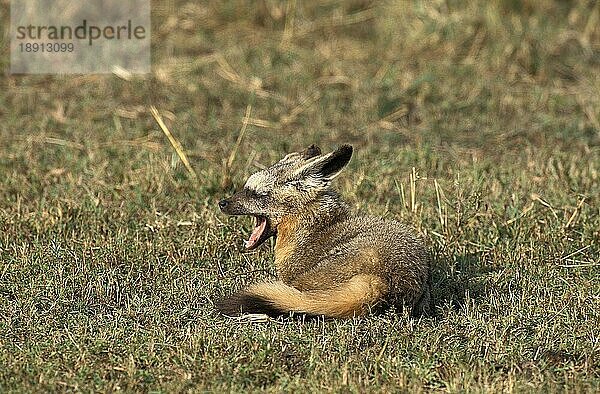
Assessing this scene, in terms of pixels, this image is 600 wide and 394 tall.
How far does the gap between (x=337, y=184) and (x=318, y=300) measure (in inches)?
105

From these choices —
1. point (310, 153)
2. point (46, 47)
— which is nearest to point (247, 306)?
point (310, 153)

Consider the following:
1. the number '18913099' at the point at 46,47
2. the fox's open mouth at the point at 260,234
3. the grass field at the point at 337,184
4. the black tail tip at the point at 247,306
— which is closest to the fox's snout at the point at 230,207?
the fox's open mouth at the point at 260,234

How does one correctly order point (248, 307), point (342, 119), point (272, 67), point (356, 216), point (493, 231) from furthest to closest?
point (272, 67) → point (342, 119) → point (493, 231) → point (356, 216) → point (248, 307)

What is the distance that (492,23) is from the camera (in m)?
10.7

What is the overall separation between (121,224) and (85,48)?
4621 mm

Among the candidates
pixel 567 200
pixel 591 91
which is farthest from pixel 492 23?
pixel 567 200

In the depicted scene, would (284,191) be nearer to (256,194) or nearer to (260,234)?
(256,194)

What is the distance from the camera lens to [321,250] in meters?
5.61

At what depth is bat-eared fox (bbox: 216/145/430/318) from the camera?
5.05 metres

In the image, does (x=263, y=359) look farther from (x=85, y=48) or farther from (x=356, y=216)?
(x=85, y=48)

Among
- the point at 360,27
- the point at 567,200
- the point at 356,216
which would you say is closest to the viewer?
the point at 356,216

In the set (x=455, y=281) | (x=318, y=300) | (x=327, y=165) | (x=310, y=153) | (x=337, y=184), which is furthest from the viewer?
(x=337, y=184)

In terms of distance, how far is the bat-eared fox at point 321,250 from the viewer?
5055 mm

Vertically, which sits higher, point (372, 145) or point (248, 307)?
point (248, 307)
